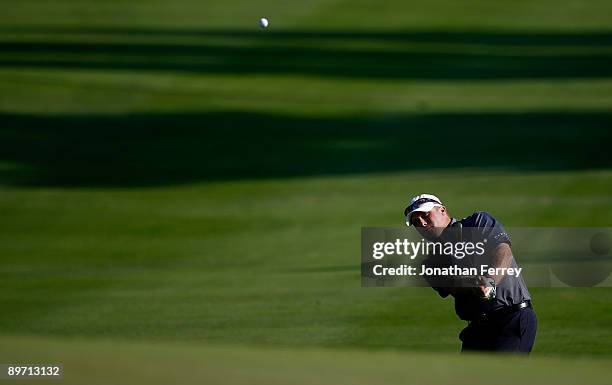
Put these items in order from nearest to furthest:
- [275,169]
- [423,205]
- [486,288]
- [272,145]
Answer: [486,288] < [423,205] < [275,169] < [272,145]

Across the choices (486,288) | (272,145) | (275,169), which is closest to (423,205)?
(486,288)

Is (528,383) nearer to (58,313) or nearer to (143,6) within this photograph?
(58,313)

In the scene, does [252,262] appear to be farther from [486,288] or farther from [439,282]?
[486,288]

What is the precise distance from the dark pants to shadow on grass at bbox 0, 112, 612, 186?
8.80m

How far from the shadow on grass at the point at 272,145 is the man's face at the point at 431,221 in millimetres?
8751

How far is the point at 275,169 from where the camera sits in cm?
1638

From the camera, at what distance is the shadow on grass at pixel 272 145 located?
53.6 ft

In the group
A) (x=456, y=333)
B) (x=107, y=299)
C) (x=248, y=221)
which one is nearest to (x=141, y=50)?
(x=248, y=221)

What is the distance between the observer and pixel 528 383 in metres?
3.74

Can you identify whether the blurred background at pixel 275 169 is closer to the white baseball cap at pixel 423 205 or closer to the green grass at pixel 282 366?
the green grass at pixel 282 366

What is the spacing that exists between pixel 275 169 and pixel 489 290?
9366 mm

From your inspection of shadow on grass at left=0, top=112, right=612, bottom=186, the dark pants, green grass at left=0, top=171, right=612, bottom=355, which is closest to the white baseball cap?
the dark pants

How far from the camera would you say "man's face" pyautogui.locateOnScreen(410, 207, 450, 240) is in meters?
7.30

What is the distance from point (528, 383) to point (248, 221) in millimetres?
10532
